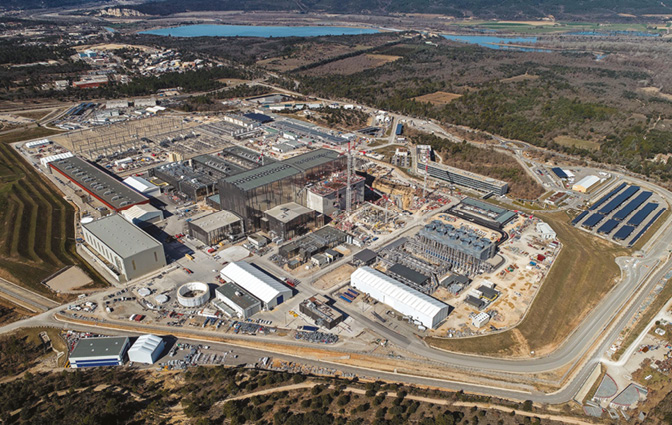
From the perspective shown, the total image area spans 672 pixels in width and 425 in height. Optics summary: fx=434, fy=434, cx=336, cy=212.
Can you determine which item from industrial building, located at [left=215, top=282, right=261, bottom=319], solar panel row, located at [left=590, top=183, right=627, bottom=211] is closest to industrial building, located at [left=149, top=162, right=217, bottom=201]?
industrial building, located at [left=215, top=282, right=261, bottom=319]

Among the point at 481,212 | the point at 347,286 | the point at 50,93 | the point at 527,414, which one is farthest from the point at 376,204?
the point at 50,93

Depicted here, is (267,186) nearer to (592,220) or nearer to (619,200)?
(592,220)

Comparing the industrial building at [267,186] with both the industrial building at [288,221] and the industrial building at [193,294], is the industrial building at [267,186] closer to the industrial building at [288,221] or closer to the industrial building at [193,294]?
the industrial building at [288,221]

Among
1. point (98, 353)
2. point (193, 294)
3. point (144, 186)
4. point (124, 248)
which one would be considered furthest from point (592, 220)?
point (144, 186)

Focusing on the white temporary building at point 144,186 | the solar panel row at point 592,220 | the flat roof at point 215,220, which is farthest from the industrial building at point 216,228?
the solar panel row at point 592,220

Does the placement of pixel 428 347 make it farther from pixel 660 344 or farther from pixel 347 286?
pixel 660 344

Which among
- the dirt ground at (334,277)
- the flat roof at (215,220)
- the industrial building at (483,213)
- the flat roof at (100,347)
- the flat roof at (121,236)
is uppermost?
the flat roof at (121,236)
